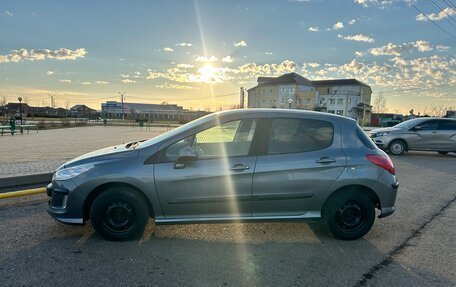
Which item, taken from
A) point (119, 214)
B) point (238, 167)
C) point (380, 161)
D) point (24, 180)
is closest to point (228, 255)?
point (238, 167)

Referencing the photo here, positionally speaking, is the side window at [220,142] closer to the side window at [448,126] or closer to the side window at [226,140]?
the side window at [226,140]

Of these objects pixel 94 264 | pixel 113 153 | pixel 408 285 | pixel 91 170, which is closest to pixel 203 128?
pixel 113 153

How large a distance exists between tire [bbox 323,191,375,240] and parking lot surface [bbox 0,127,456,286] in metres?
0.13

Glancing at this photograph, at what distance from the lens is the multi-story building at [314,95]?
73.8 metres

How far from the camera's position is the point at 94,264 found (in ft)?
10.6

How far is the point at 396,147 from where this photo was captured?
12984mm

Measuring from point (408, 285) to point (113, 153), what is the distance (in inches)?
137

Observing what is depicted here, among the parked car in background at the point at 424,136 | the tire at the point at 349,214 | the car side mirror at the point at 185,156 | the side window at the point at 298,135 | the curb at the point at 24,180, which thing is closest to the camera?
the car side mirror at the point at 185,156

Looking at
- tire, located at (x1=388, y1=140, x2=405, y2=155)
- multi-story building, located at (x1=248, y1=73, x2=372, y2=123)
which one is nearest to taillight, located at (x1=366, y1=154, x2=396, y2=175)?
tire, located at (x1=388, y1=140, x2=405, y2=155)

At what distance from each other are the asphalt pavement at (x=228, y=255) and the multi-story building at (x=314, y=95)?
222 feet

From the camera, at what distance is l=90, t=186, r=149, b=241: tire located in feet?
12.1

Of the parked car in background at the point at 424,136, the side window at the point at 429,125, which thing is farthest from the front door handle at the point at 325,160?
the side window at the point at 429,125

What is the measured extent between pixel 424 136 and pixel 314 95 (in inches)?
2491

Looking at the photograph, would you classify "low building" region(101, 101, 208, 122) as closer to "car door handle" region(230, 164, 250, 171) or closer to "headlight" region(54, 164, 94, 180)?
"headlight" region(54, 164, 94, 180)
